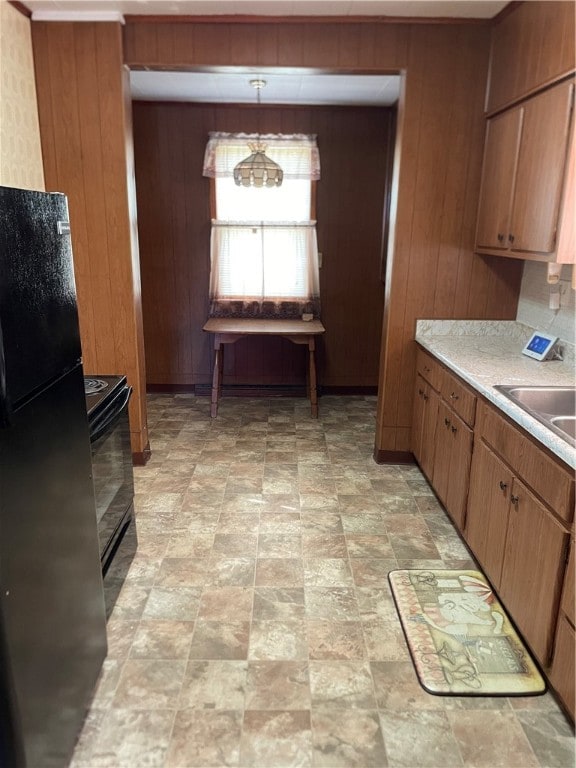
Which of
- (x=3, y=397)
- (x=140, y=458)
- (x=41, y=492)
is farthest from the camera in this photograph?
(x=140, y=458)

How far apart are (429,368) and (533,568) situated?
1.45 meters

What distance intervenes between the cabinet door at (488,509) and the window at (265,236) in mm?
2796

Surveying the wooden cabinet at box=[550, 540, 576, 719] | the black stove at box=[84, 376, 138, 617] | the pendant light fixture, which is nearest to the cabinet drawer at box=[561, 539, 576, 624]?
the wooden cabinet at box=[550, 540, 576, 719]

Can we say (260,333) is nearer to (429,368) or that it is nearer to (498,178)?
(429,368)

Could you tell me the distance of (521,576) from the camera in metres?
1.93

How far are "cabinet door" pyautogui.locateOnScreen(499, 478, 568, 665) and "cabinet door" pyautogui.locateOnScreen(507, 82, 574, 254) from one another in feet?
3.79

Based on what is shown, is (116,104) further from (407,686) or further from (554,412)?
(407,686)

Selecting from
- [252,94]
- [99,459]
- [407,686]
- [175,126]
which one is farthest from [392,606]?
[175,126]

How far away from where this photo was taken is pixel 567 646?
1635mm

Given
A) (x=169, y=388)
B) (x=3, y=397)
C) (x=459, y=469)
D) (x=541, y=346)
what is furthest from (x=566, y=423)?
(x=169, y=388)

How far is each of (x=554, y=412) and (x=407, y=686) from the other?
1218 millimetres

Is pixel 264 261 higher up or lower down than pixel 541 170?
lower down

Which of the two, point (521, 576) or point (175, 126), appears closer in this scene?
point (521, 576)

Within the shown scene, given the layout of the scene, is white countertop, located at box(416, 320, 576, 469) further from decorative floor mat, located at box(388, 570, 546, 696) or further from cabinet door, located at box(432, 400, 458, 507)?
decorative floor mat, located at box(388, 570, 546, 696)
